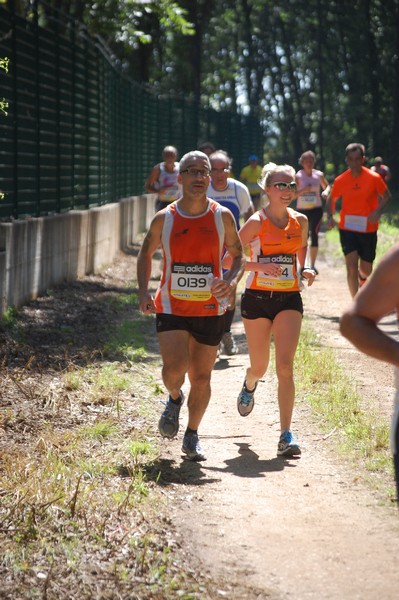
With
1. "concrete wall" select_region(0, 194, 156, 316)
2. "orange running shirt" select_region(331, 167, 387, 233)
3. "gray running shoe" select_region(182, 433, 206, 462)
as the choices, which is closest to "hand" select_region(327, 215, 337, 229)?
"orange running shirt" select_region(331, 167, 387, 233)

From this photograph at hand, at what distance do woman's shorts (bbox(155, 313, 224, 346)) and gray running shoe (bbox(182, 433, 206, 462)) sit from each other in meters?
0.63

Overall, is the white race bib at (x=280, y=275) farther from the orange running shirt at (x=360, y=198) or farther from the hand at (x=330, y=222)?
the hand at (x=330, y=222)

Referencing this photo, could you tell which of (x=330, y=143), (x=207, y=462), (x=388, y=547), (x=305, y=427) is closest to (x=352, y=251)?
(x=305, y=427)

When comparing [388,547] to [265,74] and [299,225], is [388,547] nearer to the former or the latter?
[299,225]

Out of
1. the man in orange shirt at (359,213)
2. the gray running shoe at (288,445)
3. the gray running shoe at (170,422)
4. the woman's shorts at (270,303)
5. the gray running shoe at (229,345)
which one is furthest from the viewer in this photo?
the man in orange shirt at (359,213)

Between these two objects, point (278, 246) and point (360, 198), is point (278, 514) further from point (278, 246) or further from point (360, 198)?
point (360, 198)

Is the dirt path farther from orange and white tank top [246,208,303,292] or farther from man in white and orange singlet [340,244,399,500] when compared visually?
man in white and orange singlet [340,244,399,500]

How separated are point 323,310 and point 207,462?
8.16m

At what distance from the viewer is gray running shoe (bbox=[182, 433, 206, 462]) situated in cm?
758

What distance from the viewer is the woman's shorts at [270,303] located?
26.1ft

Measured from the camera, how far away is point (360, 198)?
13.8 metres

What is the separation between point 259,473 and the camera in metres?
7.32

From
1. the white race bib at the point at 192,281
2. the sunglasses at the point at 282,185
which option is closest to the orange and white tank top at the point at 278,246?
the sunglasses at the point at 282,185

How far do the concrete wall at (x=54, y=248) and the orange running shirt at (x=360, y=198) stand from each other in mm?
3545
